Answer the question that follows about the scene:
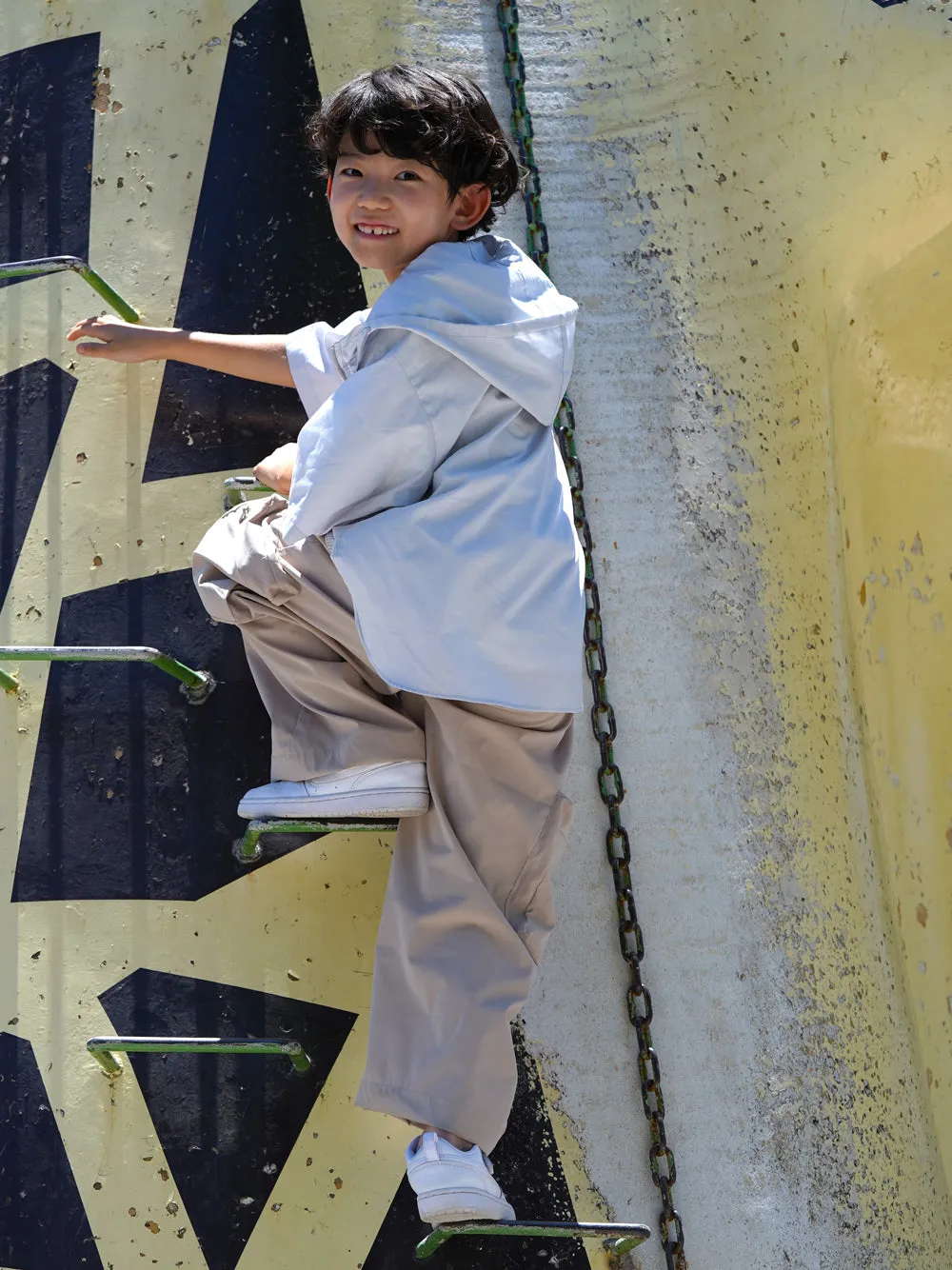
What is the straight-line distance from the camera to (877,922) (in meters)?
3.10

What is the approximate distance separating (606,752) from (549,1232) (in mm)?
824

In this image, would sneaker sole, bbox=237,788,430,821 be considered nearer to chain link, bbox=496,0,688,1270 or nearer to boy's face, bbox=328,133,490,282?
chain link, bbox=496,0,688,1270

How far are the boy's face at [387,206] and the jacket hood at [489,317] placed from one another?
64mm

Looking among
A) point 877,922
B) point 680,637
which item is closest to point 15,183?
point 680,637

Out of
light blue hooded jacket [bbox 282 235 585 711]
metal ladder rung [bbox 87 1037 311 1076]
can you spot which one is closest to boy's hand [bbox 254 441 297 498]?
light blue hooded jacket [bbox 282 235 585 711]

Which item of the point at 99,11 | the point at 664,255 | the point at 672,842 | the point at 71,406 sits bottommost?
the point at 672,842

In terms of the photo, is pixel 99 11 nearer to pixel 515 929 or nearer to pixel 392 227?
pixel 392 227

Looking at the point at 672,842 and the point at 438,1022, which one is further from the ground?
A: the point at 672,842

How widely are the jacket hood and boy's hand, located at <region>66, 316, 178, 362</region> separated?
0.53 meters

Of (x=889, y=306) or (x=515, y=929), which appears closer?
(x=515, y=929)

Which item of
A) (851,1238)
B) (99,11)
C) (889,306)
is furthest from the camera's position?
(889,306)

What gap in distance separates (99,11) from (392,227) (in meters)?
1.17

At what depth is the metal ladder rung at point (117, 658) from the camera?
2.69 meters

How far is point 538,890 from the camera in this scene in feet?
8.09
